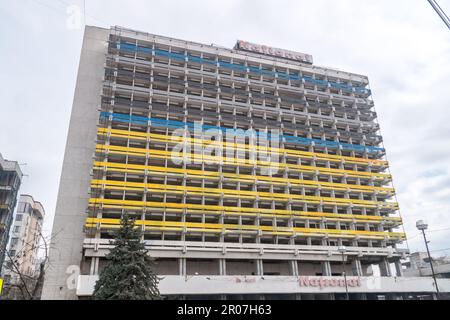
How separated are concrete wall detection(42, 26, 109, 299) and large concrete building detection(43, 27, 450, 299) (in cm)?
17

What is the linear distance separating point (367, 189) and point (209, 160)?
26353 mm

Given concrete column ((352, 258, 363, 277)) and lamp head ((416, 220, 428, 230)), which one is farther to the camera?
concrete column ((352, 258, 363, 277))

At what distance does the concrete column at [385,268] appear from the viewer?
49.3 meters

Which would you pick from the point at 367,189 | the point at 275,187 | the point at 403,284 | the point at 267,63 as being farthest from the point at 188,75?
the point at 403,284

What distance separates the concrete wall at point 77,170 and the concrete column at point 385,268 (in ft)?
137

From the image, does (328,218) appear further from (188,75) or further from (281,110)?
(188,75)

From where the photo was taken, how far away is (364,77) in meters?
65.4

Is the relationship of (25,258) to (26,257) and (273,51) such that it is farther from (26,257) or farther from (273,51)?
(273,51)

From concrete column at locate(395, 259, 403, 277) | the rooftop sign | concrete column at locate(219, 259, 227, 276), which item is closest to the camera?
concrete column at locate(219, 259, 227, 276)

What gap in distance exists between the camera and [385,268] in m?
49.9

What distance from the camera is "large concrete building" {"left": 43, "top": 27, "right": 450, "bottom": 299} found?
41.6 m

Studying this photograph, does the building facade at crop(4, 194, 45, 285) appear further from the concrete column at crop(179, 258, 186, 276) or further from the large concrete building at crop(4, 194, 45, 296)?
the concrete column at crop(179, 258, 186, 276)

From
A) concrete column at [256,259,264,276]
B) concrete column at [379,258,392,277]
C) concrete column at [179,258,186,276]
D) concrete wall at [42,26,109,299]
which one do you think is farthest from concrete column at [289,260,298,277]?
concrete wall at [42,26,109,299]

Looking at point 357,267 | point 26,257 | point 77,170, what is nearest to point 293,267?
point 357,267
